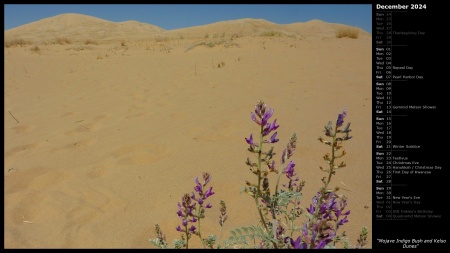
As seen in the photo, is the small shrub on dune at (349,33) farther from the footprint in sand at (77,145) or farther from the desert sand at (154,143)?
the footprint in sand at (77,145)

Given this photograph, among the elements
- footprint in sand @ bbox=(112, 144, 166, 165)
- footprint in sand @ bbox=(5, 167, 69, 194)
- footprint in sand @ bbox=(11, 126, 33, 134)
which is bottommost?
footprint in sand @ bbox=(5, 167, 69, 194)

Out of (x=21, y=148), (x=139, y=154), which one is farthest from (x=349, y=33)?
(x=21, y=148)

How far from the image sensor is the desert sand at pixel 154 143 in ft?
9.48

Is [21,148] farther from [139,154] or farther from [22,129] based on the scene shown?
[139,154]

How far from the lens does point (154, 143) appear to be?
4.47 meters

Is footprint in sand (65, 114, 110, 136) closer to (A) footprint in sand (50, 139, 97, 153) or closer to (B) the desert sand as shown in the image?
(B) the desert sand

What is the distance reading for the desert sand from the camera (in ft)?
9.48

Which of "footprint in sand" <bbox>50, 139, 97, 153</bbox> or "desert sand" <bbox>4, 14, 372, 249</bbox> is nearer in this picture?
"desert sand" <bbox>4, 14, 372, 249</bbox>

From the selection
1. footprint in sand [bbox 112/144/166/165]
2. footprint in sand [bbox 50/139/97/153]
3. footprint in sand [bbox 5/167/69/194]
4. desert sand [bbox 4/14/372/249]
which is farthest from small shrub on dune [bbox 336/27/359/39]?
footprint in sand [bbox 5/167/69/194]

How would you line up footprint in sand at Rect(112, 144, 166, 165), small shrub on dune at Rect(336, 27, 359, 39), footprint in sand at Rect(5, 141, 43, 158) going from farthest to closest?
small shrub on dune at Rect(336, 27, 359, 39)
footprint in sand at Rect(5, 141, 43, 158)
footprint in sand at Rect(112, 144, 166, 165)
